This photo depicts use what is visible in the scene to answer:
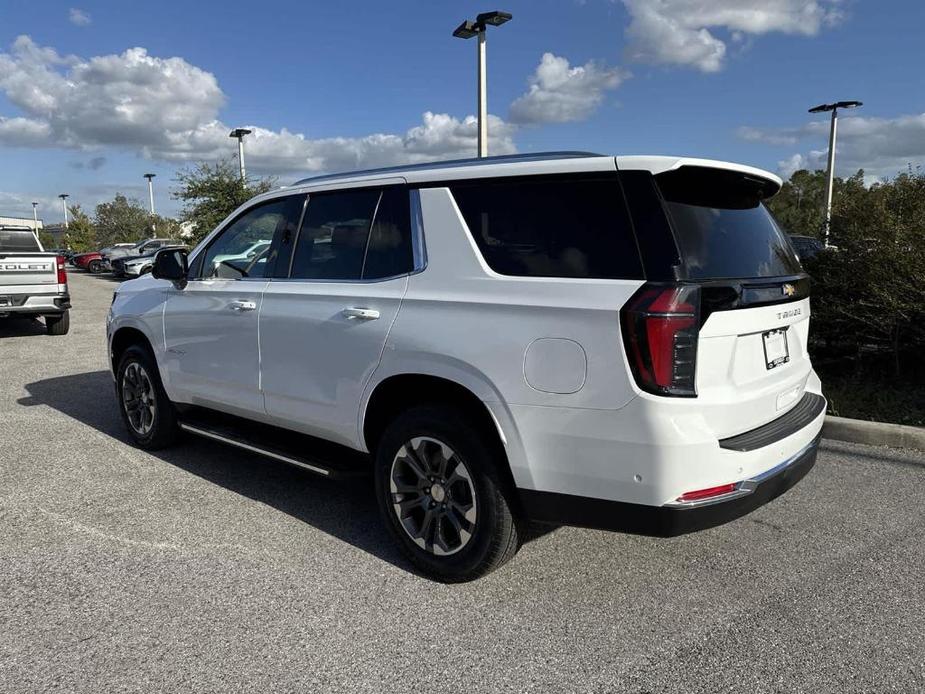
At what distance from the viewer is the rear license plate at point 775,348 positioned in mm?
2961

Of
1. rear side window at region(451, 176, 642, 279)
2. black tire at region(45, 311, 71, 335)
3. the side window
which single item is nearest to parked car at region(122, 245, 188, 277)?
black tire at region(45, 311, 71, 335)

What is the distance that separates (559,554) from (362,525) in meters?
1.12

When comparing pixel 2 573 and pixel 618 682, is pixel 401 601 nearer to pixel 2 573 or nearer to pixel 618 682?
pixel 618 682

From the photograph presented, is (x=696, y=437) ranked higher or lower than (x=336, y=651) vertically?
higher

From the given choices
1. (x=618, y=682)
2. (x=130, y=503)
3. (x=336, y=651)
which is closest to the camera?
(x=618, y=682)

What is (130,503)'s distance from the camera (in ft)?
14.0

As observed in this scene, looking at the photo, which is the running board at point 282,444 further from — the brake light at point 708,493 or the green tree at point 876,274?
the green tree at point 876,274

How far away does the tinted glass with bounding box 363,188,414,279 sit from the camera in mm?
3430

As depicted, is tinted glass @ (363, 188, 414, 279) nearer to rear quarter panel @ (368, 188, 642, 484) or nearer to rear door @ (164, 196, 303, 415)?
rear quarter panel @ (368, 188, 642, 484)

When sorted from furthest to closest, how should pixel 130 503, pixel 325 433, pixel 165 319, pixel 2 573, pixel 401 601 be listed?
pixel 165 319 → pixel 130 503 → pixel 325 433 → pixel 2 573 → pixel 401 601

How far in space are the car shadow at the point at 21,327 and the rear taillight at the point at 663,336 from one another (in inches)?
481

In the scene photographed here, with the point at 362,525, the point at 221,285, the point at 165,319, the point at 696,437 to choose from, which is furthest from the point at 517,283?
the point at 165,319

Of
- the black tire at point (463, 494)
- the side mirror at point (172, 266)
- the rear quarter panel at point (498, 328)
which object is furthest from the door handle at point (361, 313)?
the side mirror at point (172, 266)

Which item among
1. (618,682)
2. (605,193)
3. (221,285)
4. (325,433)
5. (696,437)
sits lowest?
(618,682)
